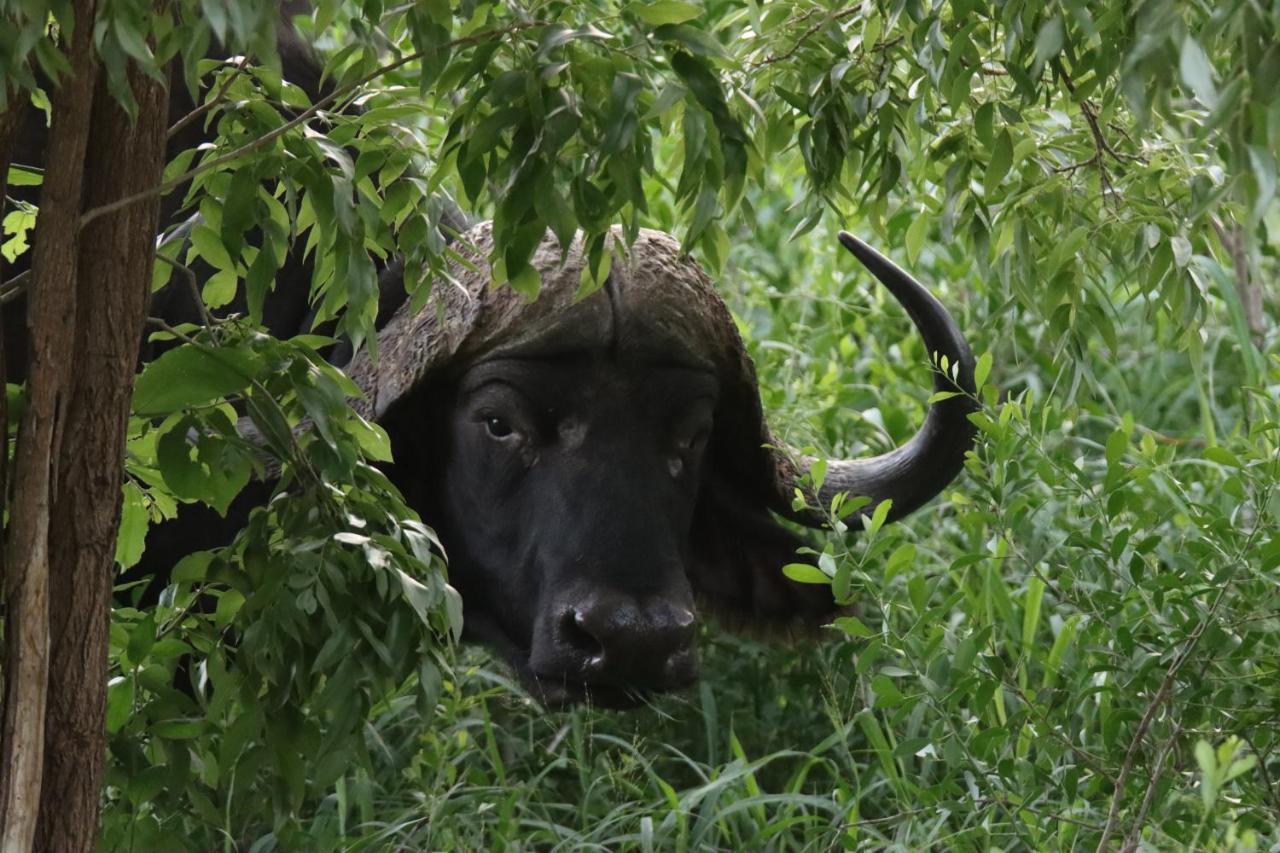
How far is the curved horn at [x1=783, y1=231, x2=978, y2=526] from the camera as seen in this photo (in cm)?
287

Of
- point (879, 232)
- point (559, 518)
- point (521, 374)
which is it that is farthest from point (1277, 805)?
point (521, 374)

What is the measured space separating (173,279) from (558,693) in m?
1.02

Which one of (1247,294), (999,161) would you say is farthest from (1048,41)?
(1247,294)

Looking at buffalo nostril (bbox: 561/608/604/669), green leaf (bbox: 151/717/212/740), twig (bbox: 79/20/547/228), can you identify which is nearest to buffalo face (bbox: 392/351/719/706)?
buffalo nostril (bbox: 561/608/604/669)

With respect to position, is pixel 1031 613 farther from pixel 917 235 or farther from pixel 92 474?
pixel 92 474

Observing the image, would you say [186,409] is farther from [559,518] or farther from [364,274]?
[559,518]

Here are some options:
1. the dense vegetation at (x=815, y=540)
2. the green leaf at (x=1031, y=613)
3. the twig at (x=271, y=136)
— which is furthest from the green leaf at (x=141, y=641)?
the green leaf at (x=1031, y=613)

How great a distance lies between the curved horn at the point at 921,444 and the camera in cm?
287

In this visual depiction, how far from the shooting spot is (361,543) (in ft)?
5.65

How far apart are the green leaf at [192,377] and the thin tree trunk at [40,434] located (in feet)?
0.36

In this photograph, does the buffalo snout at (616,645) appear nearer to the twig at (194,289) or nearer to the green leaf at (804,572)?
the green leaf at (804,572)

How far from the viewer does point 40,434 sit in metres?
1.64

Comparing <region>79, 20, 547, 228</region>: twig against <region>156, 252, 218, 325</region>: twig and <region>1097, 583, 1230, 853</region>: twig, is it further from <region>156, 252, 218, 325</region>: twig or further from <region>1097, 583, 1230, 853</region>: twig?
<region>1097, 583, 1230, 853</region>: twig

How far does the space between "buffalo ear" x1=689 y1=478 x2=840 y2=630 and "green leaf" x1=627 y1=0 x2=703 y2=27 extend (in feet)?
6.06
